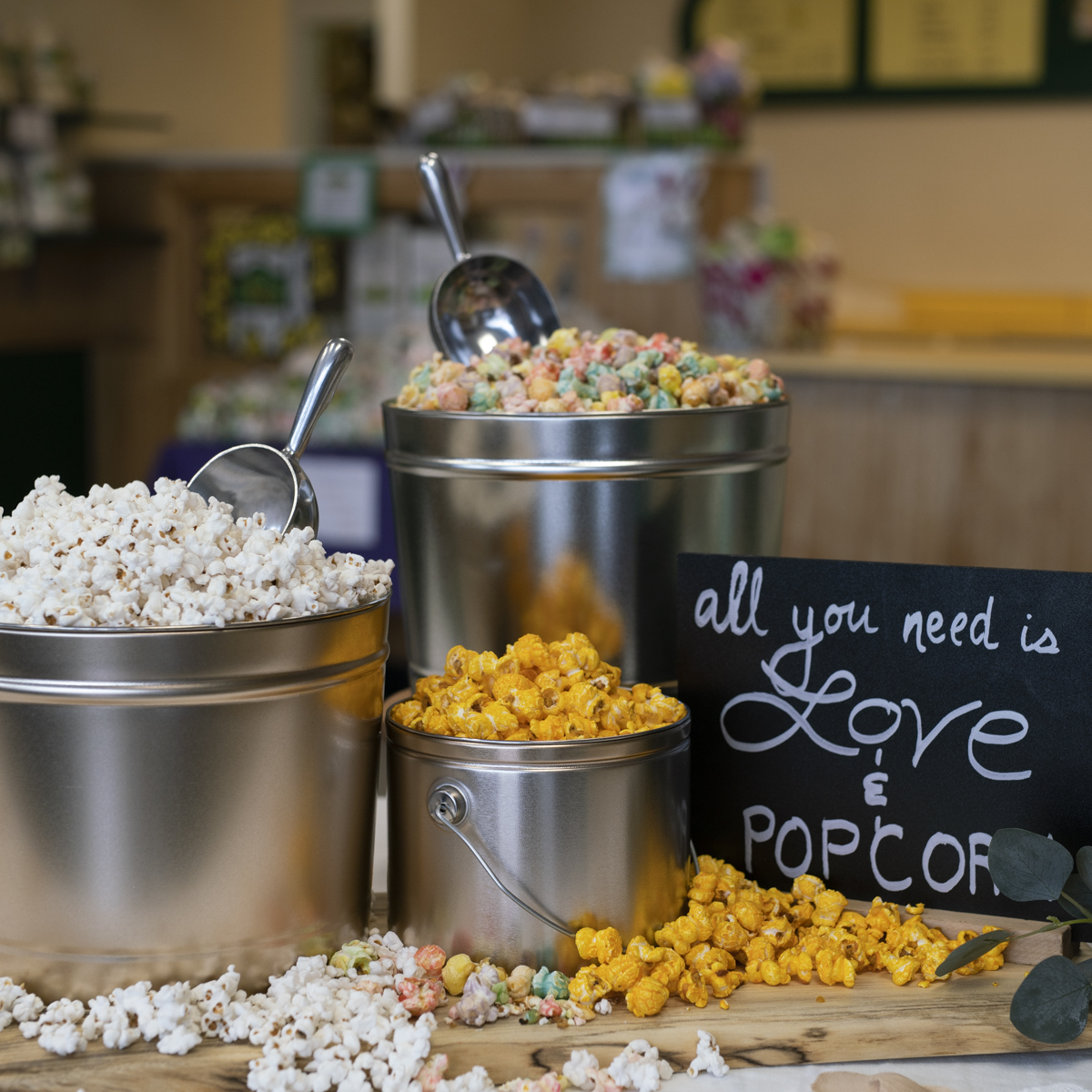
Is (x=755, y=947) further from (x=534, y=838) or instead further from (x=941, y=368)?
(x=941, y=368)

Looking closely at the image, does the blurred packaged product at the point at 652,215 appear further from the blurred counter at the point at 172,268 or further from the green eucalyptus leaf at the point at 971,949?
the green eucalyptus leaf at the point at 971,949

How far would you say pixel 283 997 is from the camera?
866 millimetres

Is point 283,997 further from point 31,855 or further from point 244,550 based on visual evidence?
point 244,550

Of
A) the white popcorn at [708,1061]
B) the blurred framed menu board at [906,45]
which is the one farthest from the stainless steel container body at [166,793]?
the blurred framed menu board at [906,45]

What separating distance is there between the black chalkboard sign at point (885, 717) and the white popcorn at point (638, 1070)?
0.26 m

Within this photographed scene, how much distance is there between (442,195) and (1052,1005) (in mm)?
897

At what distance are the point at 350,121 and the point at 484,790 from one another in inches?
232

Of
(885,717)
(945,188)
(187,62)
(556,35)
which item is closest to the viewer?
(885,717)

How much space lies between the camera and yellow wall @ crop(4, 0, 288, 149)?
462 cm

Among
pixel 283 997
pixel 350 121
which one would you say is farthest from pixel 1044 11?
pixel 283 997

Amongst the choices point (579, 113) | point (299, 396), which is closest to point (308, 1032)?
point (299, 396)

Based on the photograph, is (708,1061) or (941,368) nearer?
(708,1061)

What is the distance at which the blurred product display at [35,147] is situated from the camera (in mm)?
4066

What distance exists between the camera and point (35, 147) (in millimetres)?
4125
